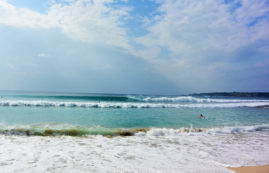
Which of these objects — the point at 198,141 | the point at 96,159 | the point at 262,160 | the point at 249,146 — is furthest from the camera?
the point at 198,141

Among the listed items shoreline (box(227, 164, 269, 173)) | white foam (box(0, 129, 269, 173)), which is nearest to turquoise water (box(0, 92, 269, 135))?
white foam (box(0, 129, 269, 173))

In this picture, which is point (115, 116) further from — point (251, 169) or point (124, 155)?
point (251, 169)

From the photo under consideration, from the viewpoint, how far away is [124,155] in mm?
4859

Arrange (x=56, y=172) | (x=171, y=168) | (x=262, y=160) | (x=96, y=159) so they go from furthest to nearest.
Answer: (x=262, y=160), (x=96, y=159), (x=171, y=168), (x=56, y=172)

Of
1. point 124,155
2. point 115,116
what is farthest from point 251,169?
point 115,116

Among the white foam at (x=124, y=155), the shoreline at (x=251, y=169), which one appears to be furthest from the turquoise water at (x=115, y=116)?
the shoreline at (x=251, y=169)

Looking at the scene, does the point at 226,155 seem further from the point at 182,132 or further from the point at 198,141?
the point at 182,132

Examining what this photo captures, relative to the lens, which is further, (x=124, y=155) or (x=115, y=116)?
(x=115, y=116)

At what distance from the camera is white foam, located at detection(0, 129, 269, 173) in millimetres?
3988

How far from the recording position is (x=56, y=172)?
142 inches

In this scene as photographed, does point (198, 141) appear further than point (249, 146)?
Yes

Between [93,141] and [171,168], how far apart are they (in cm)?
344

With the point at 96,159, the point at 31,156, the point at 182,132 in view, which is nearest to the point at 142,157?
the point at 96,159

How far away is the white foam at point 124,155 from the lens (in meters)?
3.99
